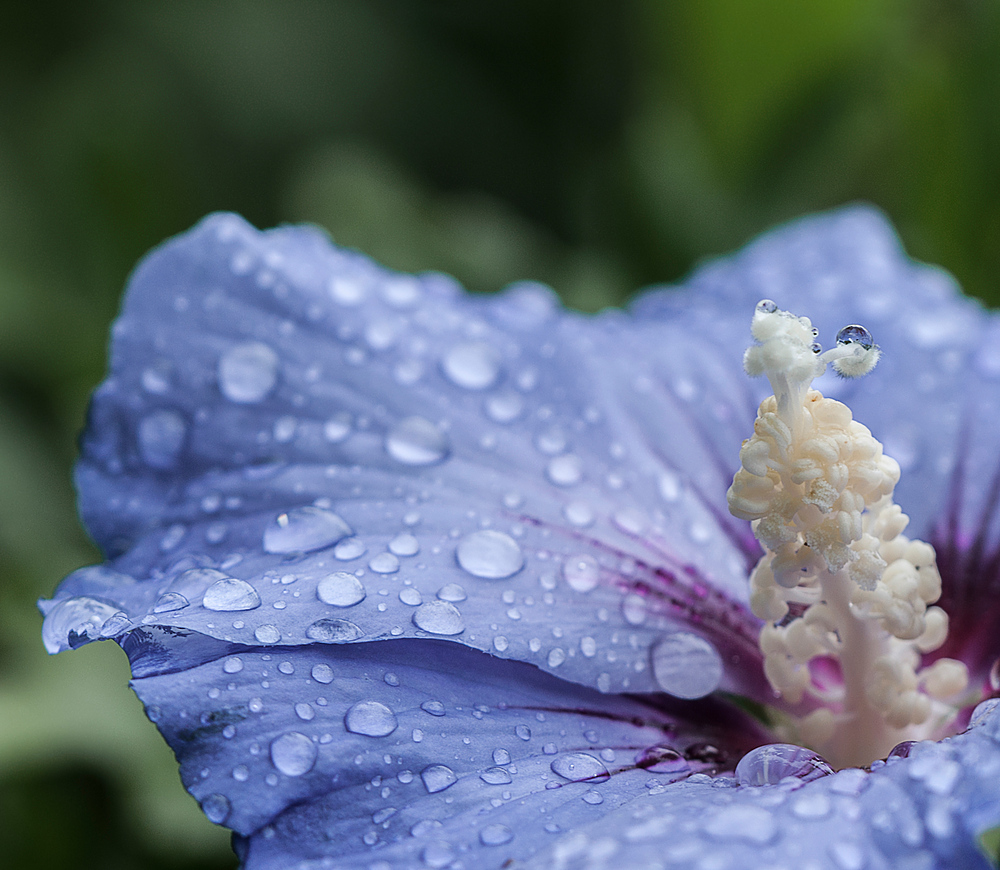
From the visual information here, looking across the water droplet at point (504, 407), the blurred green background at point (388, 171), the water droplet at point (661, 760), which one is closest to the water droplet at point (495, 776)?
the water droplet at point (661, 760)

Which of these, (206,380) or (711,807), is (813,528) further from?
(206,380)

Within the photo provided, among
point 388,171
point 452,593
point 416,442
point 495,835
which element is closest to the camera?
point 495,835

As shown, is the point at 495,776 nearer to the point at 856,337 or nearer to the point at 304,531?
the point at 304,531

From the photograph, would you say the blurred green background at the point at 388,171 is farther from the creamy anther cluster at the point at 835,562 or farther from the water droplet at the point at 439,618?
the creamy anther cluster at the point at 835,562

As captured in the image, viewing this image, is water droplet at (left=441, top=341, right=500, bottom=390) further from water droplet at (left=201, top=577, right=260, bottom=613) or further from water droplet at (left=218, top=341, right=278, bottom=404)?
water droplet at (left=201, top=577, right=260, bottom=613)

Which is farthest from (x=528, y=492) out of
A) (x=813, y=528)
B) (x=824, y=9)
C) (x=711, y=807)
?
(x=824, y=9)

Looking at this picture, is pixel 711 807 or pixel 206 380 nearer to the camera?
pixel 711 807

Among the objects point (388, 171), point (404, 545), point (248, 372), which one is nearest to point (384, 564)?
point (404, 545)
